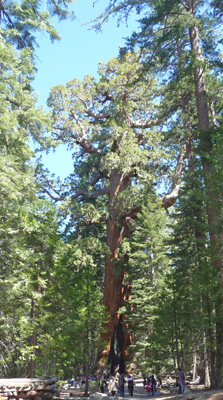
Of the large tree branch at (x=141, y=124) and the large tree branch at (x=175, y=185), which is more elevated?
the large tree branch at (x=141, y=124)

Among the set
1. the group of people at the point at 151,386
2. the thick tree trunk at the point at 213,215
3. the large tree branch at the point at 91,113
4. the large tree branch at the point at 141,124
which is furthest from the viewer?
the large tree branch at the point at 91,113

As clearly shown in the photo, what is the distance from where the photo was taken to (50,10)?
1652 cm

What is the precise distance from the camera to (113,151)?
98.5ft

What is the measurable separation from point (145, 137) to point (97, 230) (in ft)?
44.5

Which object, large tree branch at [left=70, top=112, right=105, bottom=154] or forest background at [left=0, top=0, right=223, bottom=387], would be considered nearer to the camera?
forest background at [left=0, top=0, right=223, bottom=387]

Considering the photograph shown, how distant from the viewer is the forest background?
15.0 metres

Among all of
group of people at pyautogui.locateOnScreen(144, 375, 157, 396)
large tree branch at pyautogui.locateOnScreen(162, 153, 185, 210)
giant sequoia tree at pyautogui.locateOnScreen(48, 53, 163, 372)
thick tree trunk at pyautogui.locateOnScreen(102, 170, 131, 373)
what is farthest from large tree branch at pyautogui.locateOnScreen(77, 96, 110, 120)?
group of people at pyautogui.locateOnScreen(144, 375, 157, 396)

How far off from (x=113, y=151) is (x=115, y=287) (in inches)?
420

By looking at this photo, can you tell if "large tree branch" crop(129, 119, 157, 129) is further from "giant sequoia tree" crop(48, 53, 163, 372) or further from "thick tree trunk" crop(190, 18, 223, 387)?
"thick tree trunk" crop(190, 18, 223, 387)

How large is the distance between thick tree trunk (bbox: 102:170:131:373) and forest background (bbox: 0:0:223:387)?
9 cm

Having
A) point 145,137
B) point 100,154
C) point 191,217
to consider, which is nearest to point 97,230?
point 100,154

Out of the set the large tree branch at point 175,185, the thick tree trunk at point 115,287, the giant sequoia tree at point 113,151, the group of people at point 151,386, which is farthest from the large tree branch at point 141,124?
the group of people at point 151,386

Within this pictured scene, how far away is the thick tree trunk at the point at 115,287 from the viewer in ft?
85.7

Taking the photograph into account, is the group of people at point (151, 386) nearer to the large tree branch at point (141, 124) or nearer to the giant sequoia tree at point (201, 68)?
the giant sequoia tree at point (201, 68)
